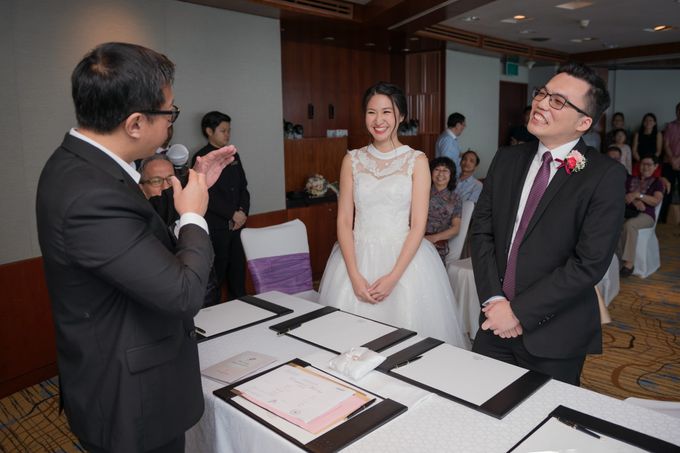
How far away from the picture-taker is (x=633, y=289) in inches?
209

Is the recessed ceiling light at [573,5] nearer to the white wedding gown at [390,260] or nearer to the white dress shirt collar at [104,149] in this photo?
the white wedding gown at [390,260]

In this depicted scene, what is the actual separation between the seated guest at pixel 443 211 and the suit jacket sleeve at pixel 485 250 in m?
1.77

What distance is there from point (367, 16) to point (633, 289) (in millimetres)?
3773

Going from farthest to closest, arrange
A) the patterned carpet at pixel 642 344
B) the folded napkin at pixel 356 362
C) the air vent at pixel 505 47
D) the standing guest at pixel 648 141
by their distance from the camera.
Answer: the standing guest at pixel 648 141 → the air vent at pixel 505 47 → the patterned carpet at pixel 642 344 → the folded napkin at pixel 356 362

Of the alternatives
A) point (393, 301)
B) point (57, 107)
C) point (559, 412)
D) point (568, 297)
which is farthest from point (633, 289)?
point (57, 107)

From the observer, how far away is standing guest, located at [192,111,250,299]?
Result: 4387mm

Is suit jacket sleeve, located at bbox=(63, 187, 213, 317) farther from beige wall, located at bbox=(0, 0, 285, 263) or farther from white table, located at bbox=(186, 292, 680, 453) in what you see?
beige wall, located at bbox=(0, 0, 285, 263)

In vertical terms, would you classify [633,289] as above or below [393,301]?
below

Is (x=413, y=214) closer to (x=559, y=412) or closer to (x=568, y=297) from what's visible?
(x=568, y=297)

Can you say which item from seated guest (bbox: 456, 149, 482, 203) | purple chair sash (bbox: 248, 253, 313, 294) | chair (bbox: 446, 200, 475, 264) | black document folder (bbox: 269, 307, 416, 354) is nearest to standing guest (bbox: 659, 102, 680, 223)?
seated guest (bbox: 456, 149, 482, 203)

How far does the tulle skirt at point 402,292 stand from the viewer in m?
2.70

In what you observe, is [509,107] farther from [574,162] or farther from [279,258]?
[574,162]

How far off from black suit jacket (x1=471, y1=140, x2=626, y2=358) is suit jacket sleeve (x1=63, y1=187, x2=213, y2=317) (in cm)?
120

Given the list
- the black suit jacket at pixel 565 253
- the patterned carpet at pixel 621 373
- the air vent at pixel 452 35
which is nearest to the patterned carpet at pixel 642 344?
the patterned carpet at pixel 621 373
